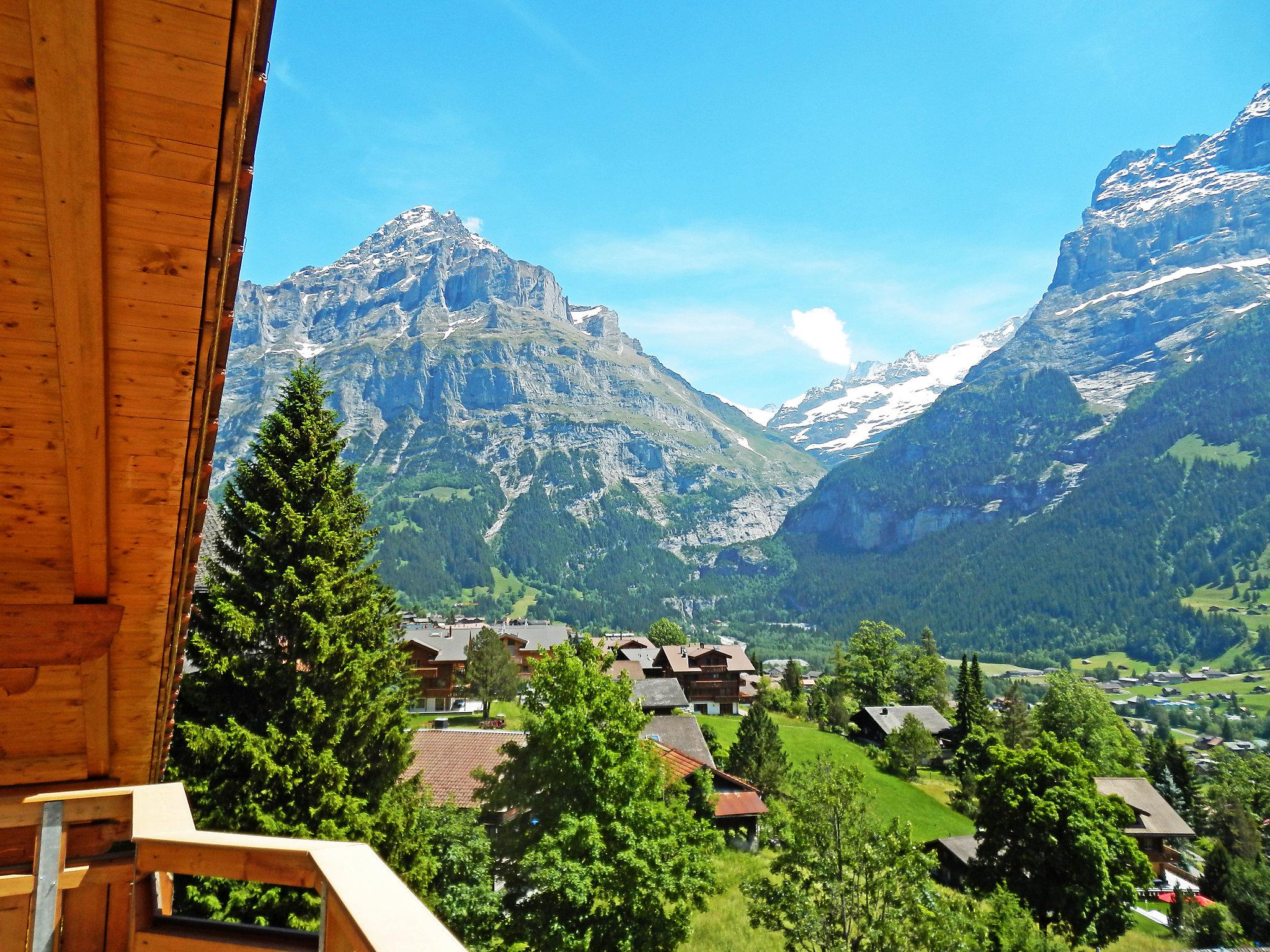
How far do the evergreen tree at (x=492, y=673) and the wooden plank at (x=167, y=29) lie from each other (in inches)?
2133

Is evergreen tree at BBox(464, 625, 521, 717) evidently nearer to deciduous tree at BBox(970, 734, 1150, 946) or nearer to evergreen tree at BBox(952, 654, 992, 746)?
deciduous tree at BBox(970, 734, 1150, 946)

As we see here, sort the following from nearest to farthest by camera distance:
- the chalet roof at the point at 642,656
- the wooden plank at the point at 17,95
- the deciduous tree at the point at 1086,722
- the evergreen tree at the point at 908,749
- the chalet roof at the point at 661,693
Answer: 1. the wooden plank at the point at 17,95
2. the deciduous tree at the point at 1086,722
3. the evergreen tree at the point at 908,749
4. the chalet roof at the point at 661,693
5. the chalet roof at the point at 642,656

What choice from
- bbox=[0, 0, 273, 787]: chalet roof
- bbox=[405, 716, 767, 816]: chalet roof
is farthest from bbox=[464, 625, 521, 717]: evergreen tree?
bbox=[0, 0, 273, 787]: chalet roof

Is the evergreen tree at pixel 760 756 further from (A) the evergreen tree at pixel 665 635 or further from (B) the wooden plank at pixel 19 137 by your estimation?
(A) the evergreen tree at pixel 665 635

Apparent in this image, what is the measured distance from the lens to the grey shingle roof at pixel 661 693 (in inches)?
2434

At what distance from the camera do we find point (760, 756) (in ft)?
133

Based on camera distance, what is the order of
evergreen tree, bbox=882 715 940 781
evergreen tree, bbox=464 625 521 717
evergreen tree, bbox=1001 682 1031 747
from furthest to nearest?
evergreen tree, bbox=1001 682 1031 747 → evergreen tree, bbox=882 715 940 781 → evergreen tree, bbox=464 625 521 717

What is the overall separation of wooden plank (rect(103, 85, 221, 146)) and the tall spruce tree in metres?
13.1

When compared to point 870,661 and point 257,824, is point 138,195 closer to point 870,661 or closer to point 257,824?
point 257,824

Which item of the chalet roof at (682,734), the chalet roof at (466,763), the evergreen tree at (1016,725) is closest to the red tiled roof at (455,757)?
the chalet roof at (466,763)

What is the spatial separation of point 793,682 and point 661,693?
22.4 meters

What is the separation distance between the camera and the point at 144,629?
16.3ft

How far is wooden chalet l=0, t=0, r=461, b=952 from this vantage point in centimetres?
186

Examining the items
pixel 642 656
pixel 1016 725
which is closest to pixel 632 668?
pixel 642 656
